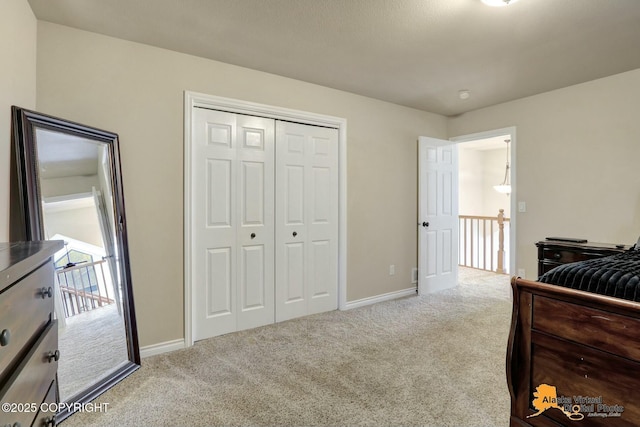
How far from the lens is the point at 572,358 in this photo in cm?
138

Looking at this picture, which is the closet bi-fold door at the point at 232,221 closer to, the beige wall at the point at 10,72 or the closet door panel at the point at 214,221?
the closet door panel at the point at 214,221

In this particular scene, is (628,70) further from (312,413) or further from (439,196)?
(312,413)

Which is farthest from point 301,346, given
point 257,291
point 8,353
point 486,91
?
point 486,91

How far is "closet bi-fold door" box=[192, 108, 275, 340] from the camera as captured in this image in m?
2.83

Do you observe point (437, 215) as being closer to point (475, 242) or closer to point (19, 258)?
point (475, 242)

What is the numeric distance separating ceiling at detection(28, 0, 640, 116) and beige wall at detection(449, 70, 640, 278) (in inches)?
9.7

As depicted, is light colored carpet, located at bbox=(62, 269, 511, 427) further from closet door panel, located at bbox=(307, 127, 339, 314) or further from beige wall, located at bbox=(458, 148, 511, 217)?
beige wall, located at bbox=(458, 148, 511, 217)

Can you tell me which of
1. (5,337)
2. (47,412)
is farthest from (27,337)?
(47,412)

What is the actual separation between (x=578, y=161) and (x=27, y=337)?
431 centimetres

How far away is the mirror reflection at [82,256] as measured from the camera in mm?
1884

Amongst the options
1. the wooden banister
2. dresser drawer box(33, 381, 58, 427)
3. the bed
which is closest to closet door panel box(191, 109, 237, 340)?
dresser drawer box(33, 381, 58, 427)

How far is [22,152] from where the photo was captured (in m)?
1.78

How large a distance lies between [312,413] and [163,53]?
271 centimetres

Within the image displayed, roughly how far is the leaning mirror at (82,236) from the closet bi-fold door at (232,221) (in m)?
0.60
